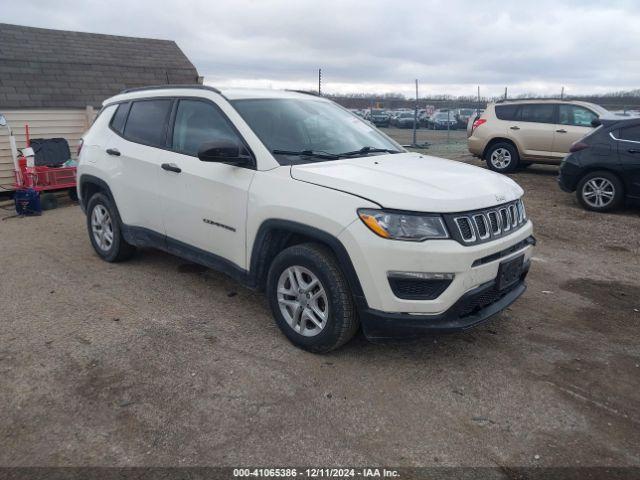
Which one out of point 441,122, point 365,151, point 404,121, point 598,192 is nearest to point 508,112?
point 598,192

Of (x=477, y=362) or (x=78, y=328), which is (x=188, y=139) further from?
(x=477, y=362)

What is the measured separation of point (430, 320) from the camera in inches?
131

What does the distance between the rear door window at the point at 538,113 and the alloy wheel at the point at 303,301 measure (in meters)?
10.0

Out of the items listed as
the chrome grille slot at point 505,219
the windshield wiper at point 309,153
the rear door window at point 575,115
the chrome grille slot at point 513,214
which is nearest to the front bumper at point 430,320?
the chrome grille slot at point 505,219

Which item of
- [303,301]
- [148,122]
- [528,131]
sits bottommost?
[303,301]

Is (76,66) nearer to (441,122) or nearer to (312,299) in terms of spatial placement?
(312,299)

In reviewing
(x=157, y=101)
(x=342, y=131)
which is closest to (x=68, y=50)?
(x=157, y=101)

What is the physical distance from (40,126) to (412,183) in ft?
31.9

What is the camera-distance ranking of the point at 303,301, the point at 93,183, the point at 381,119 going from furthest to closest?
the point at 381,119, the point at 93,183, the point at 303,301

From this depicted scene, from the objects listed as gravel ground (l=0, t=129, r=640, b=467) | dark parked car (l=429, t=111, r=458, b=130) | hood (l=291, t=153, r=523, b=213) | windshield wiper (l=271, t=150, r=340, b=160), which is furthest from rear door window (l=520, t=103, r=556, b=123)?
dark parked car (l=429, t=111, r=458, b=130)

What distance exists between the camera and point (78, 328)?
420 cm

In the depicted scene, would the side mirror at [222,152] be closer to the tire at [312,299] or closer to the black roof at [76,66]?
the tire at [312,299]

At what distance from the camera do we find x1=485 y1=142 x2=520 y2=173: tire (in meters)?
12.2

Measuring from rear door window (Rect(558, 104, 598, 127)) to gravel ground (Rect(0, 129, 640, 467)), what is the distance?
7.33 metres
